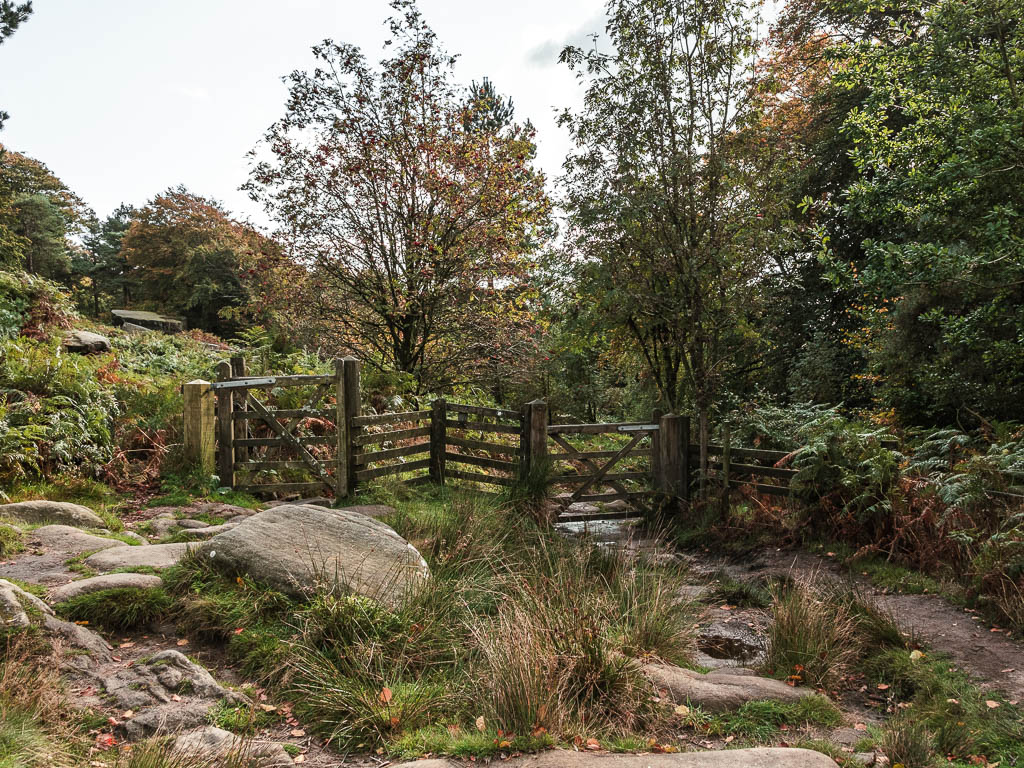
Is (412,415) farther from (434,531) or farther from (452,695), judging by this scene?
(452,695)

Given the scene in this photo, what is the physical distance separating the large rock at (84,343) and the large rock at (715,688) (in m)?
10.4

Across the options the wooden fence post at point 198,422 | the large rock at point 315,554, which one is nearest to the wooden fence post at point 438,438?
the wooden fence post at point 198,422

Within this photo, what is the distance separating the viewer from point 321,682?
3889 mm

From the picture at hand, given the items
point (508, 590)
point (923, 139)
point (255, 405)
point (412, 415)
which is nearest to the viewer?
point (508, 590)

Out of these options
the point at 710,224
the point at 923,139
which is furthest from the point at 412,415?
the point at 923,139

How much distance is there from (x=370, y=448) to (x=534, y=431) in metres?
2.56

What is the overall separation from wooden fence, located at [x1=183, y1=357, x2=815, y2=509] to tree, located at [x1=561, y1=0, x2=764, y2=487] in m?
0.67

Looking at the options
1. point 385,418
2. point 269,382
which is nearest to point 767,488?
point 385,418

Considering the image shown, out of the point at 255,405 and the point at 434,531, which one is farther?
the point at 255,405

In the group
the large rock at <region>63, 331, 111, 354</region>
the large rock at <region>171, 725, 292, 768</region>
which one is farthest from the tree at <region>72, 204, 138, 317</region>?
the large rock at <region>171, 725, 292, 768</region>

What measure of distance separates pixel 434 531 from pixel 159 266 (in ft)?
91.3

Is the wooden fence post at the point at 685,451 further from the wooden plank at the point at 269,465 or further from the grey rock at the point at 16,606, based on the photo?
the grey rock at the point at 16,606

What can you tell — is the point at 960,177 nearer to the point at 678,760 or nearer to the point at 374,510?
the point at 678,760

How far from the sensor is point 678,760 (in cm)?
322
